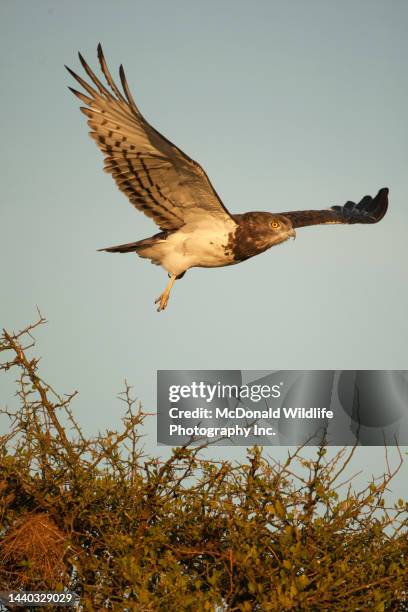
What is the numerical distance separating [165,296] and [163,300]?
6 centimetres

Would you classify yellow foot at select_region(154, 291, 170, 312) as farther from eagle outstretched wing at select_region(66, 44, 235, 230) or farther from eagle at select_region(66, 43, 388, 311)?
eagle outstretched wing at select_region(66, 44, 235, 230)

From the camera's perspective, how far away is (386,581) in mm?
3412

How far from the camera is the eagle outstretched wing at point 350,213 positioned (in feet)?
30.4

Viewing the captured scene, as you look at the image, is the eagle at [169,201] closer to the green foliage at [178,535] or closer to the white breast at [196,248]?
the white breast at [196,248]

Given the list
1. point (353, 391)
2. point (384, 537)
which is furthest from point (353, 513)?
point (353, 391)

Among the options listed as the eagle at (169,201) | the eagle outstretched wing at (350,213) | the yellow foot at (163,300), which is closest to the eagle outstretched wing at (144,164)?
the eagle at (169,201)

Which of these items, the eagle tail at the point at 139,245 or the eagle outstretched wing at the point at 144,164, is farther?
the eagle tail at the point at 139,245

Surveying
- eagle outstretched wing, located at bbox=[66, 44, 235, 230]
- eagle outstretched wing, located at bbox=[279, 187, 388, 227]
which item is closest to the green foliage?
eagle outstretched wing, located at bbox=[66, 44, 235, 230]

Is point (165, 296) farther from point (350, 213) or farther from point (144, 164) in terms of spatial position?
point (350, 213)

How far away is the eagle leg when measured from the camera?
768 centimetres

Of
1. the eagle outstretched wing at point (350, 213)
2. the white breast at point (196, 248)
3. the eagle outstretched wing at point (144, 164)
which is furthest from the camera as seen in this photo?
the eagle outstretched wing at point (350, 213)

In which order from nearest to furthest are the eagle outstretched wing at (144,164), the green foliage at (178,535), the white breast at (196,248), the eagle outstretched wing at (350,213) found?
1. the green foliage at (178,535)
2. the eagle outstretched wing at (144,164)
3. the white breast at (196,248)
4. the eagle outstretched wing at (350,213)

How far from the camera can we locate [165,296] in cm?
776

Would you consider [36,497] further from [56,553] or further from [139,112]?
[139,112]
